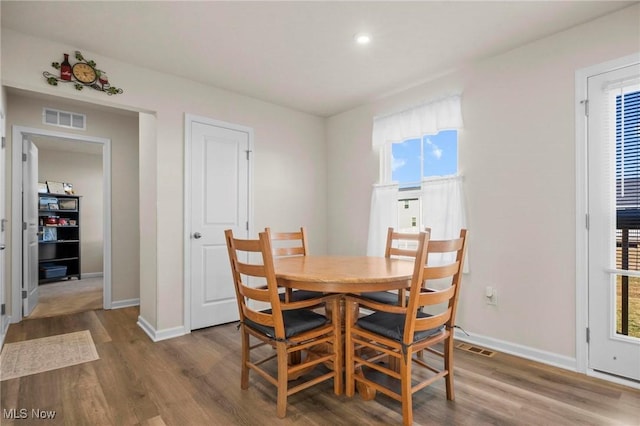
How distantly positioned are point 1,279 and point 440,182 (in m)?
3.99

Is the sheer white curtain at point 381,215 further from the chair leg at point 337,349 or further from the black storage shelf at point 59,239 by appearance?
the black storage shelf at point 59,239

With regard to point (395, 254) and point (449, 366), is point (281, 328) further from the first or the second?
point (395, 254)

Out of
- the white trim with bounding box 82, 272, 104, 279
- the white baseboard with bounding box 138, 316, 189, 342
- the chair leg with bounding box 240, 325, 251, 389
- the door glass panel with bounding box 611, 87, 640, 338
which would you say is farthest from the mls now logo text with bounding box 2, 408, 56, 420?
the white trim with bounding box 82, 272, 104, 279

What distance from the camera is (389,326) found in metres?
1.87

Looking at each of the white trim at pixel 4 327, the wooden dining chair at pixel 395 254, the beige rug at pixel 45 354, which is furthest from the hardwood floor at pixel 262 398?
the white trim at pixel 4 327

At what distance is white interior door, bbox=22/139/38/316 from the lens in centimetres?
371

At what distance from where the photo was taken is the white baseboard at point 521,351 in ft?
7.91

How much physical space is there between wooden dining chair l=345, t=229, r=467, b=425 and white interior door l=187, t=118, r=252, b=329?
184 cm

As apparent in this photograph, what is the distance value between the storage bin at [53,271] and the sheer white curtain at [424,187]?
570 cm

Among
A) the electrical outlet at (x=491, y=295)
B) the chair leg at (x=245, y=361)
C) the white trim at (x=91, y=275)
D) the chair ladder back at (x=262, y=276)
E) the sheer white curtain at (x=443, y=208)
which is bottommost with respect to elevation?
the white trim at (x=91, y=275)

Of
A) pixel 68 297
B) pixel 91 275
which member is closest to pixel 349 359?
pixel 68 297

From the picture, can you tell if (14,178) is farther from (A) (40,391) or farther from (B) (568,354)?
(B) (568,354)

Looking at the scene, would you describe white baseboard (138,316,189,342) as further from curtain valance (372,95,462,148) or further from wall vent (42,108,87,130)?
curtain valance (372,95,462,148)

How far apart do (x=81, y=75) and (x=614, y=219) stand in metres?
4.12
